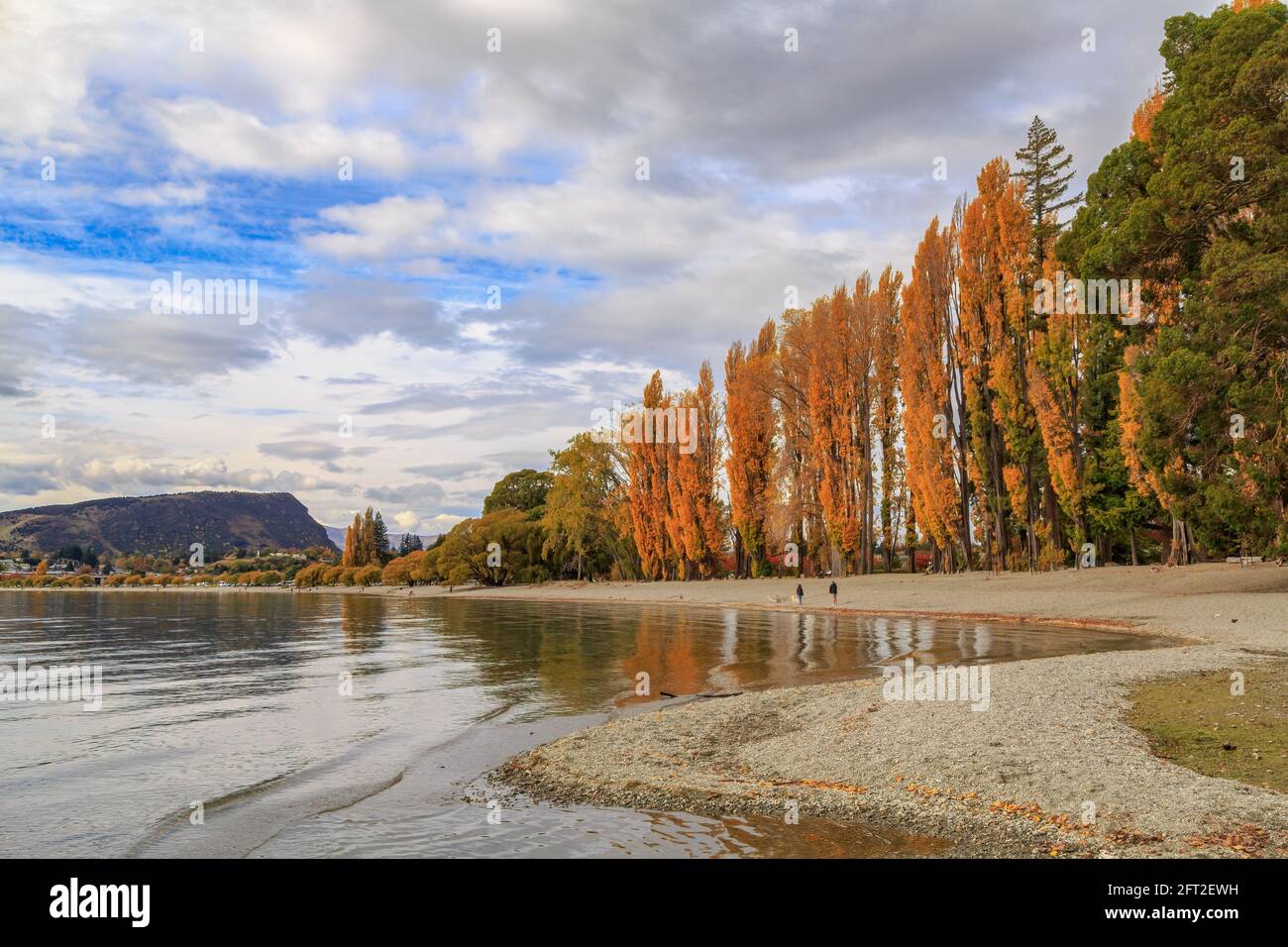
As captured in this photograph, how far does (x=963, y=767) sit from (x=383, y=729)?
10.6 metres

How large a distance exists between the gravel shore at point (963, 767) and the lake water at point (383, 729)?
0.67 meters

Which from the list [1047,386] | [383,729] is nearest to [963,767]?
[383,729]

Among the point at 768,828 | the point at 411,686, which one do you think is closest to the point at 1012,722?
the point at 768,828

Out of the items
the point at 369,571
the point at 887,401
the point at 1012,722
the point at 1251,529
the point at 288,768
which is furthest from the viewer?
the point at 369,571

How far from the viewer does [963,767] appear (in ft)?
29.8

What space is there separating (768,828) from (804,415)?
51321 millimetres

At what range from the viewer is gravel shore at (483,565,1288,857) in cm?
707

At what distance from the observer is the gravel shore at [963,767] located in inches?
278

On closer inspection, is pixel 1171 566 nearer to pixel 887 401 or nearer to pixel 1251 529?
pixel 1251 529

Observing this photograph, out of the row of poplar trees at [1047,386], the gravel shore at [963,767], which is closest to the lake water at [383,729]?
the gravel shore at [963,767]

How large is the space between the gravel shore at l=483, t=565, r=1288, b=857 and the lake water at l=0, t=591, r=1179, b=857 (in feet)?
2.20

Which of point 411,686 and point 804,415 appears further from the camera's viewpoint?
point 804,415

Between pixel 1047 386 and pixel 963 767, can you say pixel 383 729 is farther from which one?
pixel 1047 386

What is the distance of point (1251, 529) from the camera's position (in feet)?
86.1
